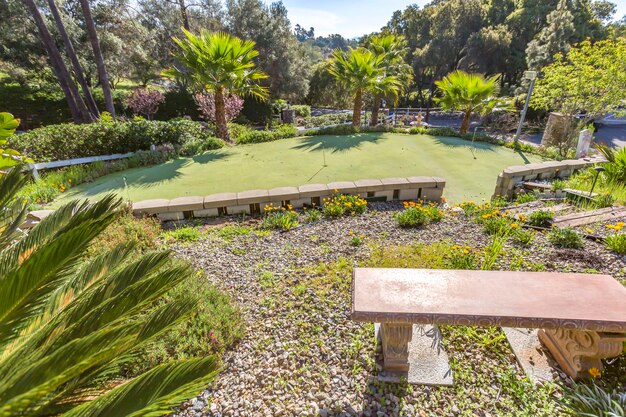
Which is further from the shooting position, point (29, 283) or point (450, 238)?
point (450, 238)

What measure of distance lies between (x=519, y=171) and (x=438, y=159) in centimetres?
262

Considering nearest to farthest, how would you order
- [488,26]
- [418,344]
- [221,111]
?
1. [418,344]
2. [221,111]
3. [488,26]

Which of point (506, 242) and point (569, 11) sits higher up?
point (569, 11)

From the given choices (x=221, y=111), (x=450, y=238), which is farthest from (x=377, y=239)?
(x=221, y=111)

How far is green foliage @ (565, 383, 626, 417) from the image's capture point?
188 cm

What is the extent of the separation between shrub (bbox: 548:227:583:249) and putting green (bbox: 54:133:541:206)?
101 inches

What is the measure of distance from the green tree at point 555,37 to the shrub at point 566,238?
23.5m

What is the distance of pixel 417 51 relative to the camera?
84.9 ft

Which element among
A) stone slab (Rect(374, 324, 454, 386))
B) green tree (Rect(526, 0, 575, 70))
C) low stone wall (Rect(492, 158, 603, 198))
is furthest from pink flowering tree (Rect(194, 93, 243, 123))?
green tree (Rect(526, 0, 575, 70))

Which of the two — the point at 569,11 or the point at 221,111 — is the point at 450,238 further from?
the point at 569,11

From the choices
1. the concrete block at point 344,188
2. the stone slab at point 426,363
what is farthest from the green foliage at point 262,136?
the stone slab at point 426,363

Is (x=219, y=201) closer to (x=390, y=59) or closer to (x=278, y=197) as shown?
(x=278, y=197)

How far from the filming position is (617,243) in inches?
144

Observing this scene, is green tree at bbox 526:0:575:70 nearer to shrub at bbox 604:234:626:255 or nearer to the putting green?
the putting green
